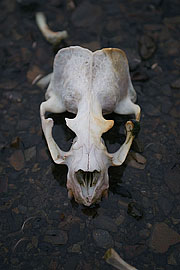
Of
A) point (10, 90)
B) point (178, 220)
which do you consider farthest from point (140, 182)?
point (10, 90)

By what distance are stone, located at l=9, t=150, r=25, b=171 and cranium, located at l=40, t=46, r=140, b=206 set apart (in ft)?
2.11

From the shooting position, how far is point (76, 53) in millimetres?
5141

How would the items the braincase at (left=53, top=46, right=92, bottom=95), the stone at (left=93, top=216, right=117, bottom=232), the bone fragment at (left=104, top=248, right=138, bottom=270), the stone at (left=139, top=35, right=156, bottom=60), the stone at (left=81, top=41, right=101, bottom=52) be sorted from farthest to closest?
the stone at (left=81, top=41, right=101, bottom=52) < the stone at (left=139, top=35, right=156, bottom=60) < the braincase at (left=53, top=46, right=92, bottom=95) < the stone at (left=93, top=216, right=117, bottom=232) < the bone fragment at (left=104, top=248, right=138, bottom=270)

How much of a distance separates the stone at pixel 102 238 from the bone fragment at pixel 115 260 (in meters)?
0.14

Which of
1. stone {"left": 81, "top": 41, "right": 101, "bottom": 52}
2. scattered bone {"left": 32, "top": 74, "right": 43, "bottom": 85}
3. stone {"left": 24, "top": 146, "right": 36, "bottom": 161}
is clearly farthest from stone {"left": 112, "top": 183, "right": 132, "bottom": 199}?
stone {"left": 81, "top": 41, "right": 101, "bottom": 52}

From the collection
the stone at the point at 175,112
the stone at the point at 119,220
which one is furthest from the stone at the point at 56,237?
the stone at the point at 175,112

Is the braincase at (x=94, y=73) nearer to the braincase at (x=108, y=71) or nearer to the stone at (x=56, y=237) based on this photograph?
the braincase at (x=108, y=71)

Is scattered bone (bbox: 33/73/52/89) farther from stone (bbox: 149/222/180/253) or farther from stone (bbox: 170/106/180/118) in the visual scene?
stone (bbox: 149/222/180/253)

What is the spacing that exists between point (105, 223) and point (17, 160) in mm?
1471

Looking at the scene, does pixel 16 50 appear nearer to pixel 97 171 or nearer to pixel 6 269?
pixel 97 171

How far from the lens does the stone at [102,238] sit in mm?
4632

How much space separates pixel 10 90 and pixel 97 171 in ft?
8.11

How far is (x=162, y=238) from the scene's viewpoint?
4.66m

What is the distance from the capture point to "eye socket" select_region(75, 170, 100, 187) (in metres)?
4.42
